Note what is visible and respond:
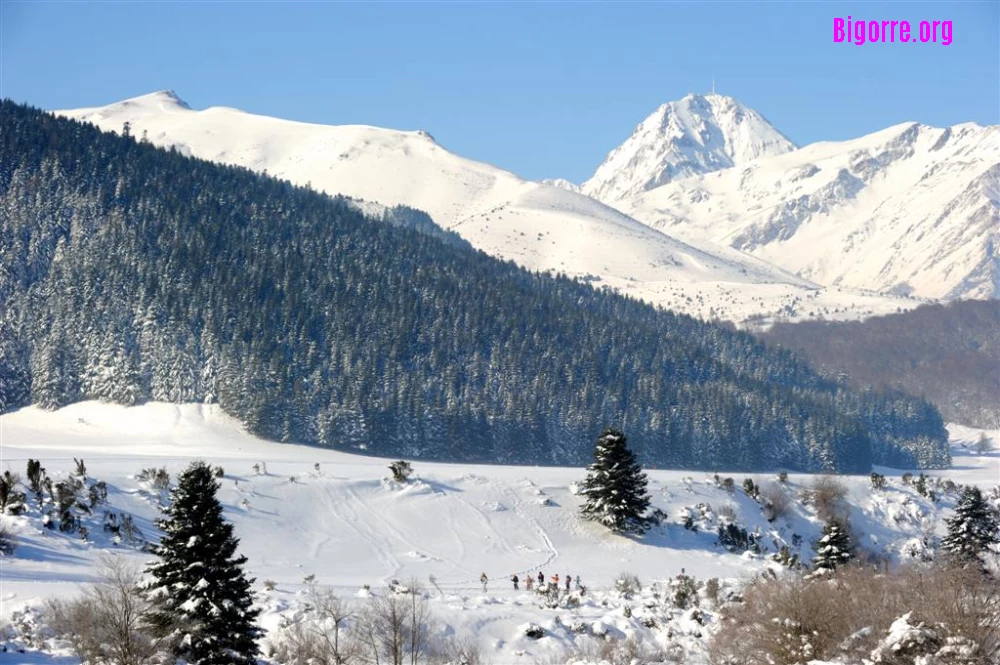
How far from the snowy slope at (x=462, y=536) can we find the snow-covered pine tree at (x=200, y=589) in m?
7.50

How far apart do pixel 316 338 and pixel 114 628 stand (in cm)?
10756

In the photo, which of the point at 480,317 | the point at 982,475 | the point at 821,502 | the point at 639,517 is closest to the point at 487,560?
the point at 639,517

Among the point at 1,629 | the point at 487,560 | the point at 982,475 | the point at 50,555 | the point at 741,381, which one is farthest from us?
the point at 741,381

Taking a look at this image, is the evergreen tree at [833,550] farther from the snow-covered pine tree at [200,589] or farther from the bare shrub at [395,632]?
the snow-covered pine tree at [200,589]

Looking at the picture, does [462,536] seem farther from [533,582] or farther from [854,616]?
[854,616]

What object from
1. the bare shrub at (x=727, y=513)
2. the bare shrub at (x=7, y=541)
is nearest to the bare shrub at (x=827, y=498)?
the bare shrub at (x=727, y=513)

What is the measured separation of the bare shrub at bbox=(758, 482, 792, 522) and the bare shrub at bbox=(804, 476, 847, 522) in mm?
1895

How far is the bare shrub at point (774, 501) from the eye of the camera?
77.6m

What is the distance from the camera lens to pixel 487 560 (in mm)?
61812

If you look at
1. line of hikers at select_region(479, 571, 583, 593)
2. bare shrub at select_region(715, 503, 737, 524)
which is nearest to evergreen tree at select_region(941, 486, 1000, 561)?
A: bare shrub at select_region(715, 503, 737, 524)

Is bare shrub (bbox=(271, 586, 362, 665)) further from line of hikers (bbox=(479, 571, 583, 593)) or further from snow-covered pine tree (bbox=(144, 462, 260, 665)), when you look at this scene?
line of hikers (bbox=(479, 571, 583, 593))

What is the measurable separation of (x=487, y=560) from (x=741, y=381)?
125 m

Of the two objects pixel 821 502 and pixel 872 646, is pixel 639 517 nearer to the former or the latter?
pixel 821 502

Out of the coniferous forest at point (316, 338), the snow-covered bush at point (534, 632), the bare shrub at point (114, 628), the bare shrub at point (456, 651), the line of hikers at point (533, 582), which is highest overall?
the coniferous forest at point (316, 338)
